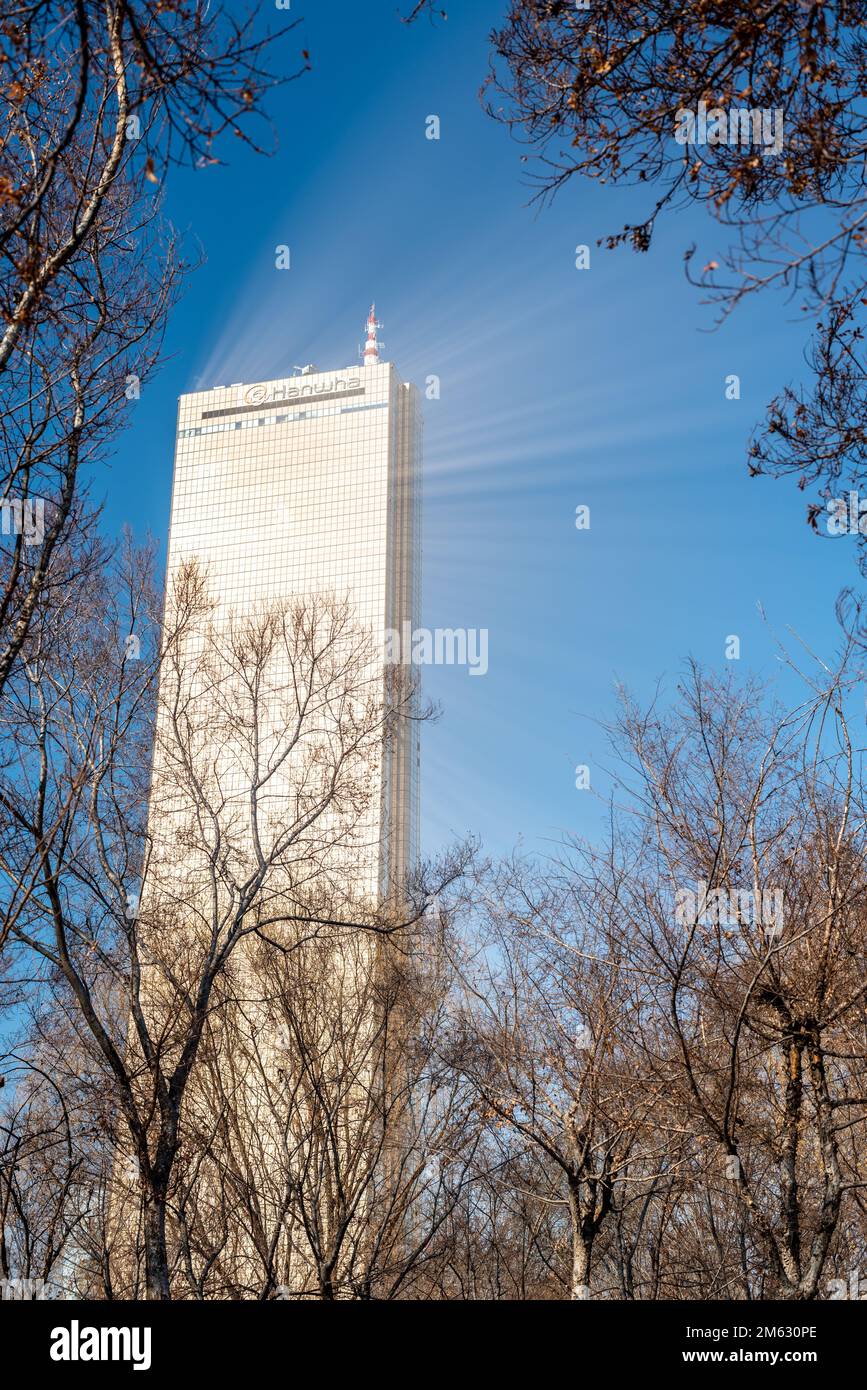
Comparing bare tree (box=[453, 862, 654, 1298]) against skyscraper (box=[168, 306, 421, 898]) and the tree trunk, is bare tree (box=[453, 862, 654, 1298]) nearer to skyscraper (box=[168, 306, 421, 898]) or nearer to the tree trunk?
the tree trunk

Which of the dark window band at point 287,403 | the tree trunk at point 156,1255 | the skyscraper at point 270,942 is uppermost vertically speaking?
the dark window band at point 287,403

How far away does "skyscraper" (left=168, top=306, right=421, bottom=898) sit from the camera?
87312 mm

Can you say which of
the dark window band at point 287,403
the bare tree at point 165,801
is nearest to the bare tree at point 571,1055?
the bare tree at point 165,801

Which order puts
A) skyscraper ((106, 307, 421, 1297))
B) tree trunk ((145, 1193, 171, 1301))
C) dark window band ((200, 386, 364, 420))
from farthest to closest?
dark window band ((200, 386, 364, 420)), skyscraper ((106, 307, 421, 1297)), tree trunk ((145, 1193, 171, 1301))

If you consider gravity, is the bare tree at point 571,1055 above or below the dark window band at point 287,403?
below

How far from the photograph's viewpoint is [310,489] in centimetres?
9481

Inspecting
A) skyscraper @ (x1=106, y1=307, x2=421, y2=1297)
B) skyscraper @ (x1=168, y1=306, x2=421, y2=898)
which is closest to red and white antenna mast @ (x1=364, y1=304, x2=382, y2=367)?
skyscraper @ (x1=168, y1=306, x2=421, y2=898)

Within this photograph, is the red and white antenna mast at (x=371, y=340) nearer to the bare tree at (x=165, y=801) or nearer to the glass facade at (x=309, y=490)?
the glass facade at (x=309, y=490)

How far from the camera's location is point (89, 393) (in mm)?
8500

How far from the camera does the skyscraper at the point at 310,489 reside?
3438 inches

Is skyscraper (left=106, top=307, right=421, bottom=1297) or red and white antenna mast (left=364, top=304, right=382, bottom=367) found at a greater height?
red and white antenna mast (left=364, top=304, right=382, bottom=367)

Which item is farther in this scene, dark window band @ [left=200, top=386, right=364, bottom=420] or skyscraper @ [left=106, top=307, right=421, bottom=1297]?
dark window band @ [left=200, top=386, right=364, bottom=420]
